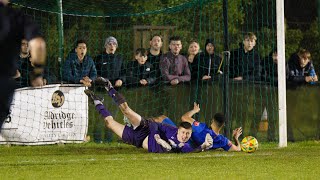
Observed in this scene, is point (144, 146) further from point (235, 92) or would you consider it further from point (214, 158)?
point (235, 92)

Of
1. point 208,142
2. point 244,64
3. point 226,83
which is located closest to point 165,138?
point 208,142

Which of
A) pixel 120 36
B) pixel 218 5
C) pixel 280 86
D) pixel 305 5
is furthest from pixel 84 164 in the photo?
pixel 305 5

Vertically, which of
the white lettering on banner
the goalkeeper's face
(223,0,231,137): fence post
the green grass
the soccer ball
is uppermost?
(223,0,231,137): fence post

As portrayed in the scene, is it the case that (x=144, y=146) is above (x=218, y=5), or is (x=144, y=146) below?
below

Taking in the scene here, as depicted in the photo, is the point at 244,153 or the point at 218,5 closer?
the point at 244,153

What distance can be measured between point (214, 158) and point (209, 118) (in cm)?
350

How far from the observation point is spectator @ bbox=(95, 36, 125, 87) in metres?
18.2

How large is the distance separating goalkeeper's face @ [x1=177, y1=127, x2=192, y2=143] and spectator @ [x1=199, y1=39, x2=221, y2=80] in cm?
299

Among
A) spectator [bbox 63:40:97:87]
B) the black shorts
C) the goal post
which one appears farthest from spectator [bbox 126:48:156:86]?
the goal post

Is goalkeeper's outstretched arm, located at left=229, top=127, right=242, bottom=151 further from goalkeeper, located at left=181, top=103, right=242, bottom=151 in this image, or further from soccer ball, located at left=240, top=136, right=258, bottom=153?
soccer ball, located at left=240, top=136, right=258, bottom=153

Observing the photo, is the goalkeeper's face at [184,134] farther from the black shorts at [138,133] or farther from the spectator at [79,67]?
the spectator at [79,67]

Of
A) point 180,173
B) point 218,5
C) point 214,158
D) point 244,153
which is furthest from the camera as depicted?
point 218,5

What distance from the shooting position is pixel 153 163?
13703 millimetres

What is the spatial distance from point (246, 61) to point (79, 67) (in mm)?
3073
